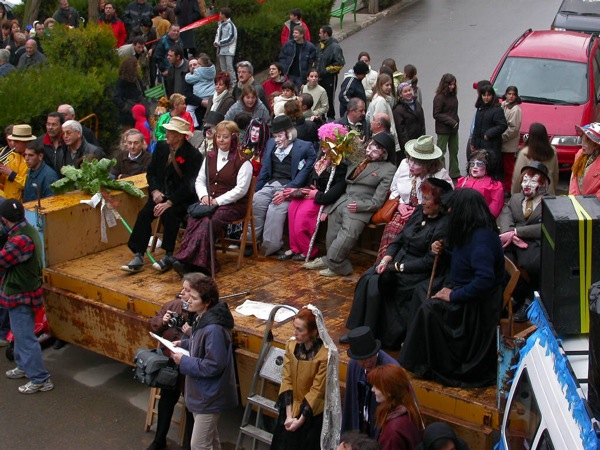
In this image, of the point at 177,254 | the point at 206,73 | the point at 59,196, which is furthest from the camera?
the point at 206,73

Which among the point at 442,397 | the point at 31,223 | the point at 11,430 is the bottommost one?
the point at 11,430

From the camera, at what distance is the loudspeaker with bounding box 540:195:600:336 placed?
540cm

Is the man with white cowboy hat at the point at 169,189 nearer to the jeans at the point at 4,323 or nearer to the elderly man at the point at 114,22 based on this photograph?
the jeans at the point at 4,323

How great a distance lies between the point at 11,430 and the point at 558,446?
5.21 metres

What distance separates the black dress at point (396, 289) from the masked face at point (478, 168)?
44.1 inches

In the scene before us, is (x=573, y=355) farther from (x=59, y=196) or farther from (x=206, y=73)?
(x=206, y=73)

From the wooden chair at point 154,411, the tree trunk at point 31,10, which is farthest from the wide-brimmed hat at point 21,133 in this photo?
the tree trunk at point 31,10

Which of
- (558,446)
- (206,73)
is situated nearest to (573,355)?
(558,446)

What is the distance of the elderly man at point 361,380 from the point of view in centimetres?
619

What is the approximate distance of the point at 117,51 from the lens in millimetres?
15867

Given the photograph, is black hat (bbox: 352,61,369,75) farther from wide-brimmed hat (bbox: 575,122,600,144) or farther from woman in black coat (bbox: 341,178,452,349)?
woman in black coat (bbox: 341,178,452,349)

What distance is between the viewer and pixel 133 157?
10.6 metres

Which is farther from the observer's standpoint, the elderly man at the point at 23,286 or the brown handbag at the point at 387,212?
the brown handbag at the point at 387,212

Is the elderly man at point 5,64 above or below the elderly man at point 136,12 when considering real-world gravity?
below
